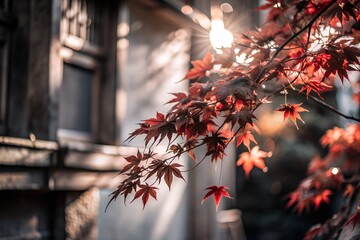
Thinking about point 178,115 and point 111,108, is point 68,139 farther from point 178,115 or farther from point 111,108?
point 178,115

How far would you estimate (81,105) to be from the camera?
5438 millimetres

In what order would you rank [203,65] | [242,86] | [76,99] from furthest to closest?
[76,99], [203,65], [242,86]

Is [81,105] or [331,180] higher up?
[81,105]

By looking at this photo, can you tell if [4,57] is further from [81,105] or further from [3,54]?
[81,105]

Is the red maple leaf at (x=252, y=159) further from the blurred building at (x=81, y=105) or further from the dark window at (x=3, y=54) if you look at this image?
the dark window at (x=3, y=54)

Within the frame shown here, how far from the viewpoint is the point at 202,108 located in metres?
2.67

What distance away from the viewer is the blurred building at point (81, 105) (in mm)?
4480

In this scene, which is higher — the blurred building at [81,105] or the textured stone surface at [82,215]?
the blurred building at [81,105]

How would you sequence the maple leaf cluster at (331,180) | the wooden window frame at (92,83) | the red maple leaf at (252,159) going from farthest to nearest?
the wooden window frame at (92,83)
the red maple leaf at (252,159)
the maple leaf cluster at (331,180)

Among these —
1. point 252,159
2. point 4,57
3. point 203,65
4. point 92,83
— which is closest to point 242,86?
point 203,65

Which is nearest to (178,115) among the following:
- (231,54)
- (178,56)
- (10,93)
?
(231,54)

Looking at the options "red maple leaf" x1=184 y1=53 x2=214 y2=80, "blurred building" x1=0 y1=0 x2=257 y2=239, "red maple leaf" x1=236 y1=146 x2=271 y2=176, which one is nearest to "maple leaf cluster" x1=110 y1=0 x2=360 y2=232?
"red maple leaf" x1=184 y1=53 x2=214 y2=80

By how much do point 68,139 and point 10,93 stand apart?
796mm

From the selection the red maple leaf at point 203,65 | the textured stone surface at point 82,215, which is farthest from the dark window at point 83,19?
the red maple leaf at point 203,65
